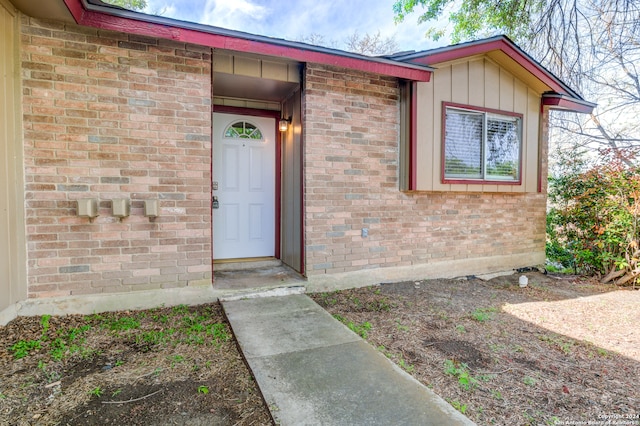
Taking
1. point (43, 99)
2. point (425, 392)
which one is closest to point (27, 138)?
point (43, 99)

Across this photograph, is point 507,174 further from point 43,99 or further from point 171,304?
point 43,99

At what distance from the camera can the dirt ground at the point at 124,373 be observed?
191 centimetres

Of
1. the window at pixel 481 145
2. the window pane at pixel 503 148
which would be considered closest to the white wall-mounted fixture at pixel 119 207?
the window at pixel 481 145

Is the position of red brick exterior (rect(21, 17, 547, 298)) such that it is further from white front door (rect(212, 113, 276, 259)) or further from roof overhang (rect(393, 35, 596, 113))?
white front door (rect(212, 113, 276, 259))

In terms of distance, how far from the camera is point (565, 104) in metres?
5.82

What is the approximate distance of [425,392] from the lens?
2035mm

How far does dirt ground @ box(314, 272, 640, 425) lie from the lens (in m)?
2.13

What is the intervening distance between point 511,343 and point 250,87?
165 inches

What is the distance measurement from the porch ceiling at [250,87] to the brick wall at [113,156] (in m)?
0.53

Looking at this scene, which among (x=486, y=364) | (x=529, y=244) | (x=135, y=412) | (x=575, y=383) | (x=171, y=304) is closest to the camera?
(x=135, y=412)

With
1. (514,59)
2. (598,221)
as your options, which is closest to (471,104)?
(514,59)

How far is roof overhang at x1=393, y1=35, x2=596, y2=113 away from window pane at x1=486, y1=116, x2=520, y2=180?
77 cm

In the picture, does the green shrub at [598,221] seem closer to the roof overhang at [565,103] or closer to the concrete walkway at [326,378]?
the roof overhang at [565,103]

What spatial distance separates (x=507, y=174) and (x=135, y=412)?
5.80 meters
